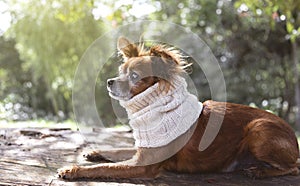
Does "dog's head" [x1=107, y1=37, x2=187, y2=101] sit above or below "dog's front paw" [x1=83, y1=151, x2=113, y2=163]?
above

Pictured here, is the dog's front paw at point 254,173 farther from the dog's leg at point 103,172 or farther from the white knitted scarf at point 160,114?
the dog's leg at point 103,172

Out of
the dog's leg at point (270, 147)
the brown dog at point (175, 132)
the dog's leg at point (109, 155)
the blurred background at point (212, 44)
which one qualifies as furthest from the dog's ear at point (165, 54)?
the blurred background at point (212, 44)

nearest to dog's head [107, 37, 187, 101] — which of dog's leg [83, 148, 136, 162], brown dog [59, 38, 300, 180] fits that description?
brown dog [59, 38, 300, 180]

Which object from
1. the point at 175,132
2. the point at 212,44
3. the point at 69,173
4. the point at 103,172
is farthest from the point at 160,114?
the point at 212,44

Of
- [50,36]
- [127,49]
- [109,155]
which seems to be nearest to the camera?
[127,49]

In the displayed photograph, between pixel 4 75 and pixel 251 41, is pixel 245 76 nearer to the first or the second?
pixel 251 41

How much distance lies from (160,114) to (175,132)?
0.17m

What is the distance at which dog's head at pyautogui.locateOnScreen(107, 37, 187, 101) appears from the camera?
3.06m

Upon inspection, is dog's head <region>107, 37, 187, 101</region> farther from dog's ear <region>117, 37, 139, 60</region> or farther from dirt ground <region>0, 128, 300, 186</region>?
dirt ground <region>0, 128, 300, 186</region>

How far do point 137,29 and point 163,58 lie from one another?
5938mm

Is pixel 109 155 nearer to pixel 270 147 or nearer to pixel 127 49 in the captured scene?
pixel 127 49

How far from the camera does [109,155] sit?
146 inches

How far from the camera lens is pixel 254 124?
318 centimetres

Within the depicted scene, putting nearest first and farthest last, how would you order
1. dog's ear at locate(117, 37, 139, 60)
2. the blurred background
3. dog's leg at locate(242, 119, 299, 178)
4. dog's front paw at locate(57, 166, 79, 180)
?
1. dog's front paw at locate(57, 166, 79, 180)
2. dog's leg at locate(242, 119, 299, 178)
3. dog's ear at locate(117, 37, 139, 60)
4. the blurred background
